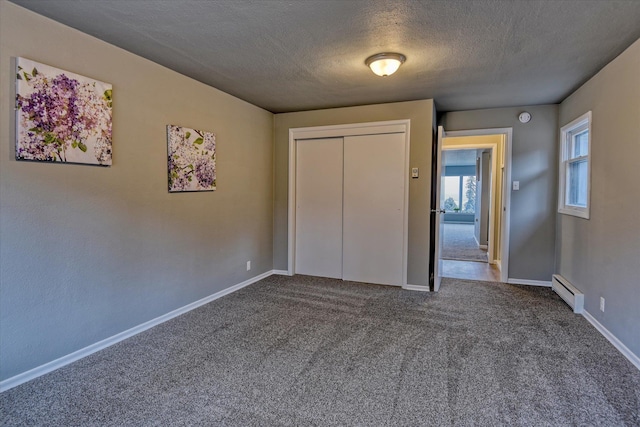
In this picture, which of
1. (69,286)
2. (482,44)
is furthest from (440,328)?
(69,286)

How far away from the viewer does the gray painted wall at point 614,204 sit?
2402 mm

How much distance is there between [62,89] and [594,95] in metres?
4.49

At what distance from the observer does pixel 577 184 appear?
12.2 feet

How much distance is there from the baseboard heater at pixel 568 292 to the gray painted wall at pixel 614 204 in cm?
8

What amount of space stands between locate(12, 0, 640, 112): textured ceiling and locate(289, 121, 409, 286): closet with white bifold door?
894 millimetres

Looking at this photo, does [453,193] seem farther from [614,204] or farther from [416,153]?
[614,204]

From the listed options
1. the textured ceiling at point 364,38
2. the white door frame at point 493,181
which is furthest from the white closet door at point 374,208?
the white door frame at point 493,181

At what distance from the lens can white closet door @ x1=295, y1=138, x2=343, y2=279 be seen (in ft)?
15.0

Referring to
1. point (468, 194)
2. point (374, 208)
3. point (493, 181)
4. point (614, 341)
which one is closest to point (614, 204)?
point (614, 341)

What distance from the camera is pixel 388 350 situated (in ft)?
8.31

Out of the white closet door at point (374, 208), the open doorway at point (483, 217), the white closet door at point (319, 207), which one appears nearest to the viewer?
the white closet door at point (374, 208)

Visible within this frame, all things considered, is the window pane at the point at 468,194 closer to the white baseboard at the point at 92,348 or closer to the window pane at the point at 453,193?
the window pane at the point at 453,193

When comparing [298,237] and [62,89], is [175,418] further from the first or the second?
[298,237]

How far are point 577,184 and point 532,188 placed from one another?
23.4 inches
